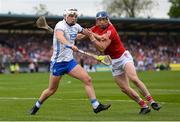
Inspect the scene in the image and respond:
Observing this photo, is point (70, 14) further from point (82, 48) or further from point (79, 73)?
point (82, 48)

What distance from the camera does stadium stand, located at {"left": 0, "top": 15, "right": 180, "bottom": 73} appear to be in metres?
59.9

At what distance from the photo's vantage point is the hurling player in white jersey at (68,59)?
13.3 m

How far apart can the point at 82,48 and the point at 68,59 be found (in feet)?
171

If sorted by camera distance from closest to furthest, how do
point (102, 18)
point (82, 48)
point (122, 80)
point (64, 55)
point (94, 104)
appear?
point (94, 104), point (64, 55), point (102, 18), point (122, 80), point (82, 48)

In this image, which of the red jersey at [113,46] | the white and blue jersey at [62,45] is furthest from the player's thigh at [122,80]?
the white and blue jersey at [62,45]

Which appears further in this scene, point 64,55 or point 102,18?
point 102,18

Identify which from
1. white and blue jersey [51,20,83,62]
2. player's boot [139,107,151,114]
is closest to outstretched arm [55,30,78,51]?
white and blue jersey [51,20,83,62]

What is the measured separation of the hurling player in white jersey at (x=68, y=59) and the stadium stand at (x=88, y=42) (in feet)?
140

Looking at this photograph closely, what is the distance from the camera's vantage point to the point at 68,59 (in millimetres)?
13539

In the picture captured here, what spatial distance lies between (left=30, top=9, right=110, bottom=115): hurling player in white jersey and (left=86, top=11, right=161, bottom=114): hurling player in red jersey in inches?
17.2

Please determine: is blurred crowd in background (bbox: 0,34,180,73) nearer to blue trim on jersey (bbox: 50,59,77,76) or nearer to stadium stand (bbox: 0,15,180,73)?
stadium stand (bbox: 0,15,180,73)

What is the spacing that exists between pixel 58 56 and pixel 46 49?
5091cm

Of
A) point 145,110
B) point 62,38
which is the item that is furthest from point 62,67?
point 145,110

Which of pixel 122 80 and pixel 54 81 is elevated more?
pixel 54 81
